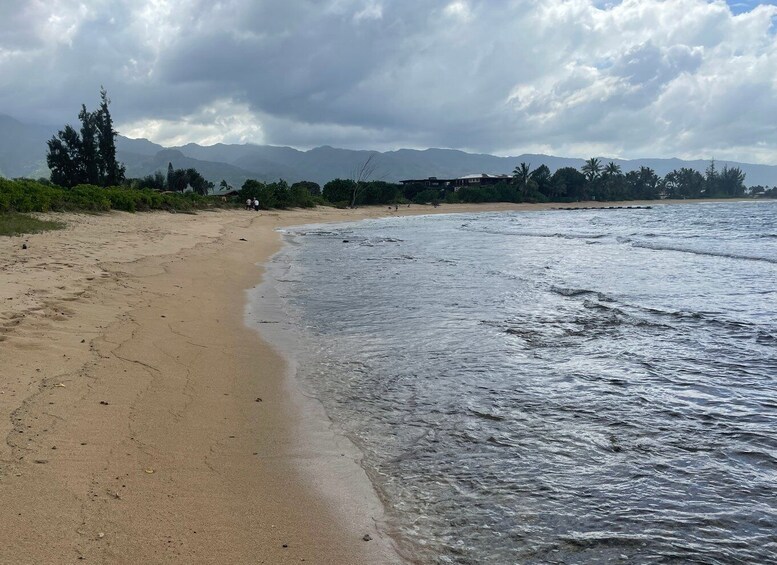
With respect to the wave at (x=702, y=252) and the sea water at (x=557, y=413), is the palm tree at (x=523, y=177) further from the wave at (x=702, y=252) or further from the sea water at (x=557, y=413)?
the sea water at (x=557, y=413)

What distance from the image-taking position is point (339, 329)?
926 centimetres

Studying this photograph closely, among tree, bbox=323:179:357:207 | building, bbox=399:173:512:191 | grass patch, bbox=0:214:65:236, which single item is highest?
building, bbox=399:173:512:191

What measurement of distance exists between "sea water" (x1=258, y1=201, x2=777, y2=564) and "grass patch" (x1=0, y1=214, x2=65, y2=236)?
28.5 ft

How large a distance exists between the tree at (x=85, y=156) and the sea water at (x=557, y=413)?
171 feet

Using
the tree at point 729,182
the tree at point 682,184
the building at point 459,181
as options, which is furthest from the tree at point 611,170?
the tree at point 729,182

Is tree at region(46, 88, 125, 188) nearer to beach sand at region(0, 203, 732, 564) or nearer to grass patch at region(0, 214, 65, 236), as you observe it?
grass patch at region(0, 214, 65, 236)

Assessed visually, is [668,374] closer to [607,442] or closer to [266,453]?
[607,442]

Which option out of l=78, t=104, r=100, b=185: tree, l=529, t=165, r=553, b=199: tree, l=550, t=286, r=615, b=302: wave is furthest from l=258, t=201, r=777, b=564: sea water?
l=529, t=165, r=553, b=199: tree

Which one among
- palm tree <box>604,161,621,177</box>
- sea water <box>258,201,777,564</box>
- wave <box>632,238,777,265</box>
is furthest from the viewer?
palm tree <box>604,161,621,177</box>

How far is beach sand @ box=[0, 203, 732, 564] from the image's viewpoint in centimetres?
311

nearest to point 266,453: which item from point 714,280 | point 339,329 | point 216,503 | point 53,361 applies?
point 216,503

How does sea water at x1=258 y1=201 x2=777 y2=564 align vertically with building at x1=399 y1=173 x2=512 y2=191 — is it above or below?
below

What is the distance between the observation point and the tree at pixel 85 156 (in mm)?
55750

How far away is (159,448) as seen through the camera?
4.24 meters
